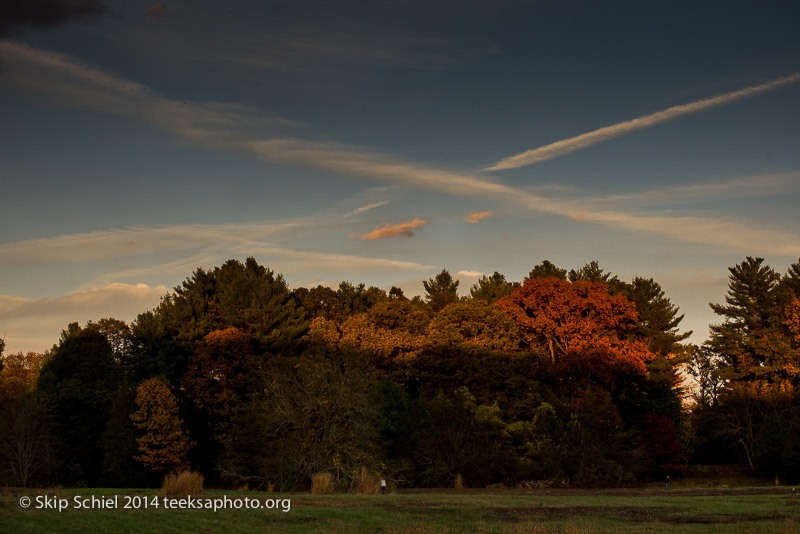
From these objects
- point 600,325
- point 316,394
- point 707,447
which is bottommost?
point 707,447

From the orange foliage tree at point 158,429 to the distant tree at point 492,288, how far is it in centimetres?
2504

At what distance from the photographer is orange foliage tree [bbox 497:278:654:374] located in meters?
49.9

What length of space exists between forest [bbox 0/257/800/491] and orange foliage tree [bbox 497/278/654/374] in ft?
0.45

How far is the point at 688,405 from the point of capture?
68188 millimetres

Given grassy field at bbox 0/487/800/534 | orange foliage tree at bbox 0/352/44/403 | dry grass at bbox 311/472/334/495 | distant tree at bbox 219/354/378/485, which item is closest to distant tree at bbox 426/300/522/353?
distant tree at bbox 219/354/378/485

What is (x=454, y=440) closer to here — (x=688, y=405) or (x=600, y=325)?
(x=600, y=325)

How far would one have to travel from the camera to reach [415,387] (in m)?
50.6

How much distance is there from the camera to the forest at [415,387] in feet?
123

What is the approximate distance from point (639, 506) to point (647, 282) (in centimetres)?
4824

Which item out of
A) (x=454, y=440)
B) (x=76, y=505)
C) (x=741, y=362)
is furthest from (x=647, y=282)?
(x=76, y=505)

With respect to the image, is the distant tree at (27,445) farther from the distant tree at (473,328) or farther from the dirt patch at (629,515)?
Answer: the dirt patch at (629,515)

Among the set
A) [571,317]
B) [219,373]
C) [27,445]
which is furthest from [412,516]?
[27,445]

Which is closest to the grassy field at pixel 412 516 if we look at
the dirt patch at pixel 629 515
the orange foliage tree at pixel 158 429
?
the dirt patch at pixel 629 515

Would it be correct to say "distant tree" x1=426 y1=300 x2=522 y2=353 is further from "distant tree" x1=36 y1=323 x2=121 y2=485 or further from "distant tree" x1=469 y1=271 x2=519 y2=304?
"distant tree" x1=36 y1=323 x2=121 y2=485
